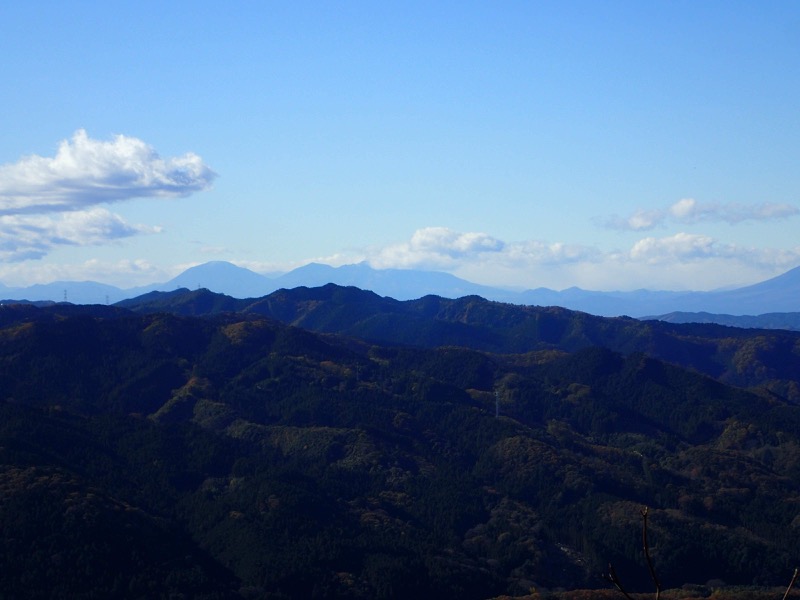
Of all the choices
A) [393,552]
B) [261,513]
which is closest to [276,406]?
[261,513]

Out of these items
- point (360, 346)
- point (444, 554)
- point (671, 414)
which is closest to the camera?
point (444, 554)

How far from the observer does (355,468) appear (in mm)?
111875

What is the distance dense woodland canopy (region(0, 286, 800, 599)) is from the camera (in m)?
76.4

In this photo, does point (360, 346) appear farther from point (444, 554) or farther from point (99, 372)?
point (444, 554)

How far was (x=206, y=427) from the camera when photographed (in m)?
126

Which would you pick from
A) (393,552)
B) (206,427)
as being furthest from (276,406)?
(393,552)

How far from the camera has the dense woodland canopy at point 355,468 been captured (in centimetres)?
7644

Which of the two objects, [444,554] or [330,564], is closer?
[330,564]

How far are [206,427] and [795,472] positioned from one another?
85.0 meters

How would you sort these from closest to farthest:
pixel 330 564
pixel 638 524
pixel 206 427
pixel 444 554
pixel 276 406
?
pixel 330 564 < pixel 444 554 < pixel 638 524 < pixel 206 427 < pixel 276 406

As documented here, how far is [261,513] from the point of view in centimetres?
8925

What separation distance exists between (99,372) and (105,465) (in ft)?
157

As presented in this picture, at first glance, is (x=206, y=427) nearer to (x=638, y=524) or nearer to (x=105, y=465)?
(x=105, y=465)

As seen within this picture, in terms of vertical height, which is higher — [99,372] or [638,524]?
[99,372]
